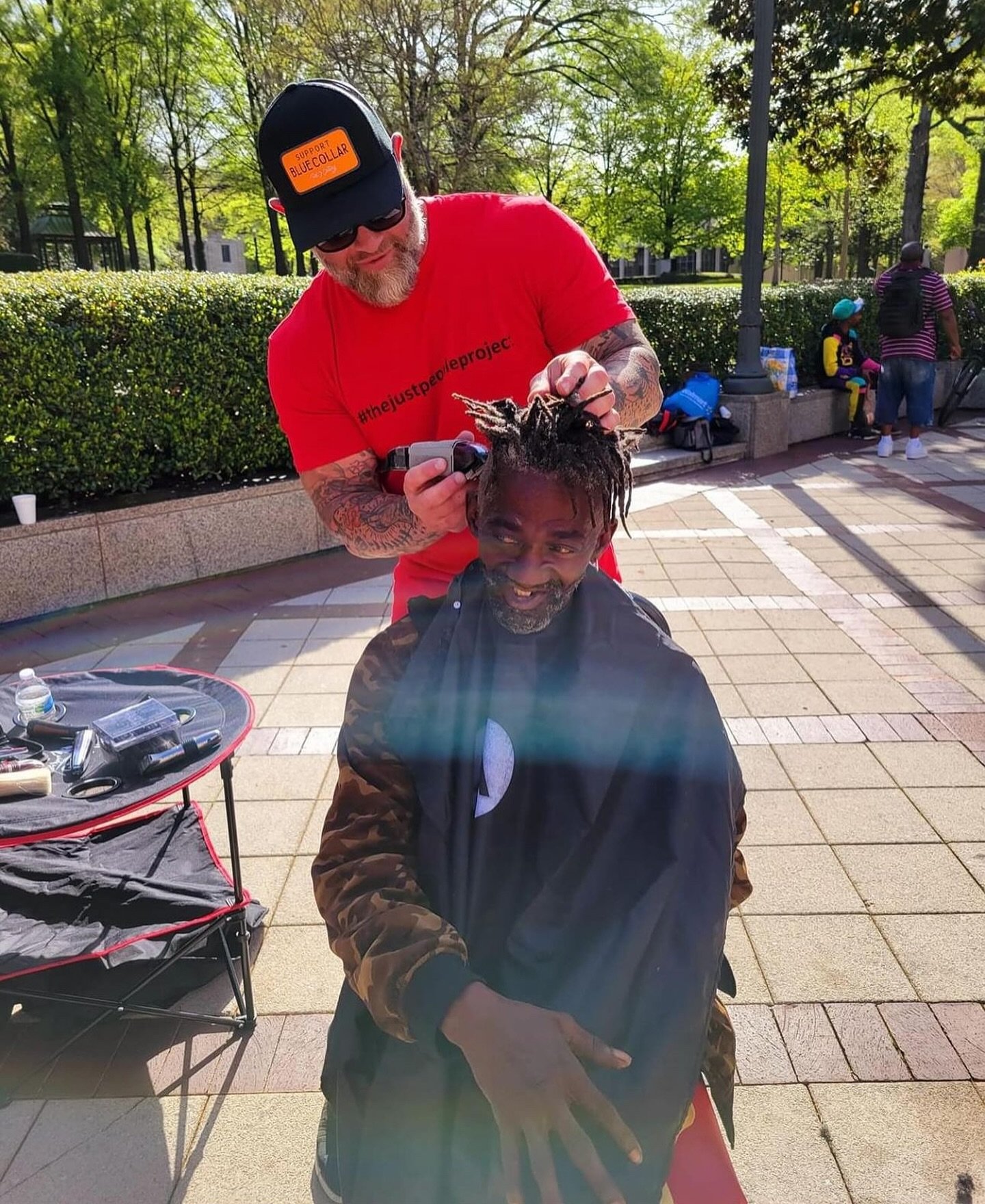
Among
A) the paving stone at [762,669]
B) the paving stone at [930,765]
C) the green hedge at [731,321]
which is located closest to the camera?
the paving stone at [930,765]

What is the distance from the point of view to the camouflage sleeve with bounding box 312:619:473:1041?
4.01 ft

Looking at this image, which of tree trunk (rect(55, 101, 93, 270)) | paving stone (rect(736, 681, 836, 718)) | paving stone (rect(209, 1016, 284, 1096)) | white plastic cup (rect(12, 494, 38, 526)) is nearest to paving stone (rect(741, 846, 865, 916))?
paving stone (rect(736, 681, 836, 718))

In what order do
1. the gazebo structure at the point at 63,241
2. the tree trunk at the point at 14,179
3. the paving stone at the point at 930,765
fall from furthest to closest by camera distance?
the gazebo structure at the point at 63,241 < the tree trunk at the point at 14,179 < the paving stone at the point at 930,765

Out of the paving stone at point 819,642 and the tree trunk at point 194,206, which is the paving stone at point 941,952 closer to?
the paving stone at point 819,642

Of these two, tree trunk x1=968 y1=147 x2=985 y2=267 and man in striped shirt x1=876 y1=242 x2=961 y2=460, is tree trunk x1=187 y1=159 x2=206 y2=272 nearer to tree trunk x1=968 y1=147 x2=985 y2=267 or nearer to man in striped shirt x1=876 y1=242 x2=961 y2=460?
tree trunk x1=968 y1=147 x2=985 y2=267

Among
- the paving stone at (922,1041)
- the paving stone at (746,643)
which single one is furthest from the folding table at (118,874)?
the paving stone at (746,643)

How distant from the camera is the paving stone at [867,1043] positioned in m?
2.46

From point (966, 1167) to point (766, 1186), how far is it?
0.49m

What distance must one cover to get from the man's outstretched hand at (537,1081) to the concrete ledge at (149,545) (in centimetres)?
576

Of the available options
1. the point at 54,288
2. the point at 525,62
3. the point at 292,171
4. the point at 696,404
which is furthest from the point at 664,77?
the point at 292,171

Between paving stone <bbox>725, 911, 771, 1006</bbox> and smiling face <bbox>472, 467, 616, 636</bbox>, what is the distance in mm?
1697

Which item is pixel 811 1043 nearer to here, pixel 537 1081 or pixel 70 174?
pixel 537 1081

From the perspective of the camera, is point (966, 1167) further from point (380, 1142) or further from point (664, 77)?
point (664, 77)

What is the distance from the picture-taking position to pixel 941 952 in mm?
2889
